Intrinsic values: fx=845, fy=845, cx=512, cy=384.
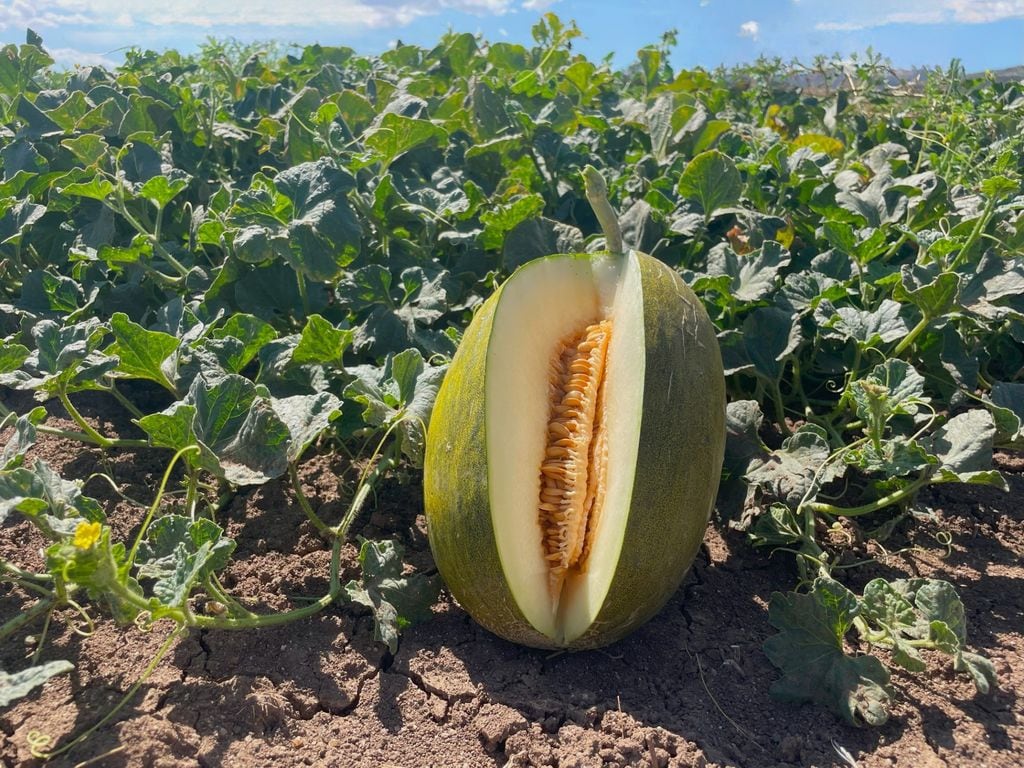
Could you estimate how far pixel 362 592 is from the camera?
1544mm

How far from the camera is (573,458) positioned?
58.7 inches

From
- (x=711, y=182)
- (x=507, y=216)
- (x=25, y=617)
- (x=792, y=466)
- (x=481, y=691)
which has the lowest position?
(x=481, y=691)

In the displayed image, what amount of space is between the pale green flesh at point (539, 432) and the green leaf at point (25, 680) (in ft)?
2.16

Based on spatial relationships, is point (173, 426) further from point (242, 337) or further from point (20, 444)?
point (242, 337)

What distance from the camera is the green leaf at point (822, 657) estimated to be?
1418mm

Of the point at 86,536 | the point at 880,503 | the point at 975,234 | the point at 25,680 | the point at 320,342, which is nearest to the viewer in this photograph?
the point at 86,536

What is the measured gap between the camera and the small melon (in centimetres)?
140

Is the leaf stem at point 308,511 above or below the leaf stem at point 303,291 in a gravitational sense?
below

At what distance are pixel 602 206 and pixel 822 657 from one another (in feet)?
3.01

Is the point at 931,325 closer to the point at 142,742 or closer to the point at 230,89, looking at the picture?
the point at 142,742

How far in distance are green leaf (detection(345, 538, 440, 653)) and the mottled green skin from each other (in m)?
0.08

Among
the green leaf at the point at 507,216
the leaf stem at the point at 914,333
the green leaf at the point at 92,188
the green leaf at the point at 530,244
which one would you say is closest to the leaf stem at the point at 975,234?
the leaf stem at the point at 914,333

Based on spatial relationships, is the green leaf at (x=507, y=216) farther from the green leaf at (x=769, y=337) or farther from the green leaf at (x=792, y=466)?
the green leaf at (x=792, y=466)

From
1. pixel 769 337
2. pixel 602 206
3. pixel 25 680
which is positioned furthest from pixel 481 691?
pixel 769 337
